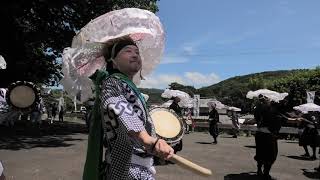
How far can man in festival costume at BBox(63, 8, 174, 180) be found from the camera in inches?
134

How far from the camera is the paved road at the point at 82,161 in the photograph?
1168 centimetres

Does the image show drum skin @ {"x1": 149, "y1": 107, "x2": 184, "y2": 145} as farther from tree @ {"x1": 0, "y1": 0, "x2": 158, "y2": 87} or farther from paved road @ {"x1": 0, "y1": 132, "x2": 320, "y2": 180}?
tree @ {"x1": 0, "y1": 0, "x2": 158, "y2": 87}

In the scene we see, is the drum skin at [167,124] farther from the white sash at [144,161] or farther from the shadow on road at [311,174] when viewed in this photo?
the shadow on road at [311,174]

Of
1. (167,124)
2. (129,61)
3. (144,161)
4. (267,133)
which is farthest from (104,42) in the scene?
(267,133)

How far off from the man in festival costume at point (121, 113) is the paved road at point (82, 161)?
748 cm

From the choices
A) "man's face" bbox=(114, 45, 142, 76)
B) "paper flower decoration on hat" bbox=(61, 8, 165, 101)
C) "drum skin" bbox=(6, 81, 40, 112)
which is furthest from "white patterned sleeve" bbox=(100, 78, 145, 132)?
"drum skin" bbox=(6, 81, 40, 112)

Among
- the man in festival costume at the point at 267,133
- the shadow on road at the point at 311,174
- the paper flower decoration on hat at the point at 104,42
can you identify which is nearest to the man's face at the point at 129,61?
the paper flower decoration on hat at the point at 104,42

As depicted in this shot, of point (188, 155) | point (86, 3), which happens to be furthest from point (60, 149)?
point (86, 3)

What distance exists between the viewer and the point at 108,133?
3.56 meters

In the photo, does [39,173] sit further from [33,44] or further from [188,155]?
[33,44]

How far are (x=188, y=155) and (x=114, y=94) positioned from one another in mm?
13060

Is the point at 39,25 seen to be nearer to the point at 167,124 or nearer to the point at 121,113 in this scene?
the point at 167,124

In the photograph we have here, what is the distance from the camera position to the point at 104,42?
12.8 feet

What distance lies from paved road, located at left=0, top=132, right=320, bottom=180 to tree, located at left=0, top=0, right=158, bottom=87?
594 centimetres
